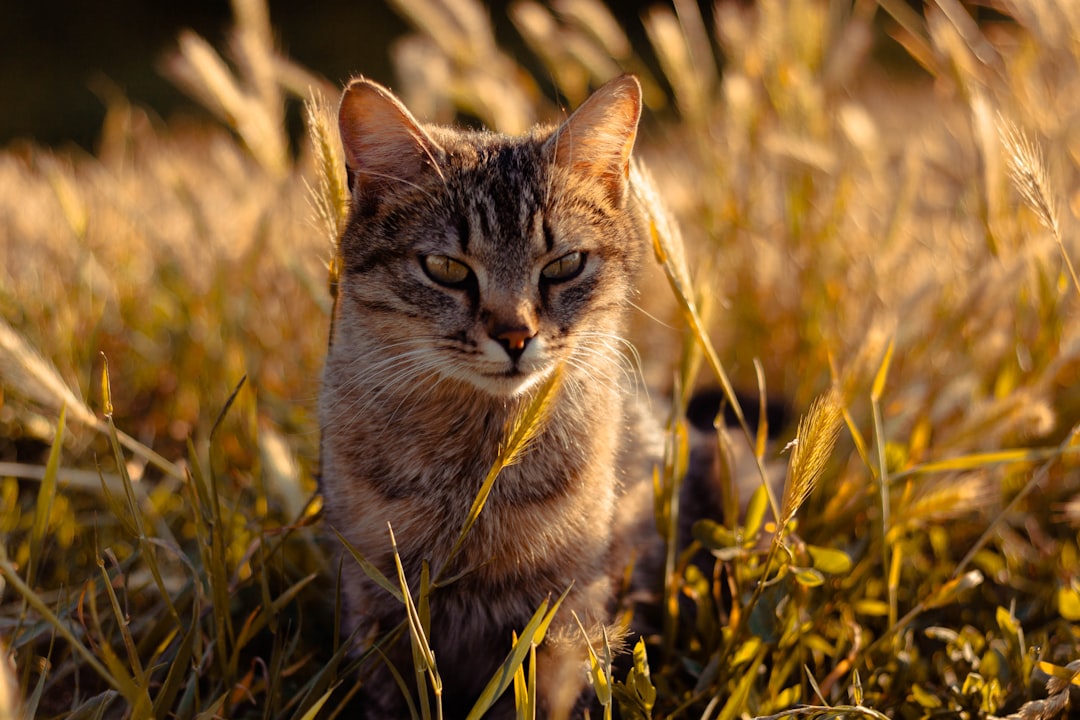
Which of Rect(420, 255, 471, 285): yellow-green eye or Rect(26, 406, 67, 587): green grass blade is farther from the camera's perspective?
Rect(420, 255, 471, 285): yellow-green eye

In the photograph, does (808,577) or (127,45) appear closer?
(808,577)

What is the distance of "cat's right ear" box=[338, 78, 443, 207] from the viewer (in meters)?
1.38

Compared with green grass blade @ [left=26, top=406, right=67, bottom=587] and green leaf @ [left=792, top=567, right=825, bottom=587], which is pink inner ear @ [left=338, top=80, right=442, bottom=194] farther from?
green leaf @ [left=792, top=567, right=825, bottom=587]

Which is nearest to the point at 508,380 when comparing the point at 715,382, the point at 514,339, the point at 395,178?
the point at 514,339

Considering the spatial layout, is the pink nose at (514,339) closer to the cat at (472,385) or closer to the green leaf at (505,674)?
the cat at (472,385)

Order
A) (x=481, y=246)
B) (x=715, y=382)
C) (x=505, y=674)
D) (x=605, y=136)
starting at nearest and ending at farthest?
(x=505, y=674)
(x=481, y=246)
(x=605, y=136)
(x=715, y=382)

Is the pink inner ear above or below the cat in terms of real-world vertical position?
above

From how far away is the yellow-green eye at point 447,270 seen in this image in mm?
1402

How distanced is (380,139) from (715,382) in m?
1.34

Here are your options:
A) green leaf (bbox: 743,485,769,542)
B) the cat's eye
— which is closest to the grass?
green leaf (bbox: 743,485,769,542)

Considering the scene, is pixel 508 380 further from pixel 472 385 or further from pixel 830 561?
pixel 830 561

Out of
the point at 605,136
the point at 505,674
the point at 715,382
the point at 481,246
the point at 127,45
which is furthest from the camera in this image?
the point at 127,45

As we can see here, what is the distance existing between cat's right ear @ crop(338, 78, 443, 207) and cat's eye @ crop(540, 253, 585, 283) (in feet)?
0.80

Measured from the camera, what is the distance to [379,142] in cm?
143
